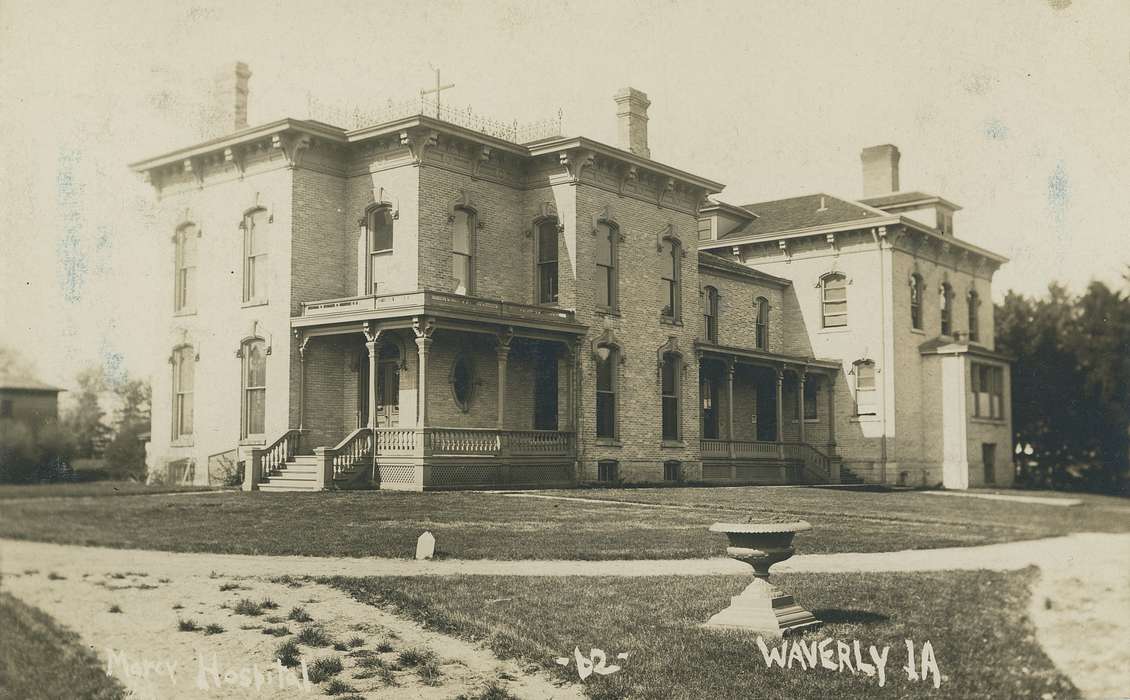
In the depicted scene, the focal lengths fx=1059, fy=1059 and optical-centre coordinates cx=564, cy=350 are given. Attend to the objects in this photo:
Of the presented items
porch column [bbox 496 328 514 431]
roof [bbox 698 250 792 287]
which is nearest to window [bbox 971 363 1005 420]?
porch column [bbox 496 328 514 431]

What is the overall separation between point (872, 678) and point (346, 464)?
513 inches

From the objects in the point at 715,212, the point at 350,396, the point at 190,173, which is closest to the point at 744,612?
the point at 190,173

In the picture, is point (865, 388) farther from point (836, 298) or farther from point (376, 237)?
point (376, 237)

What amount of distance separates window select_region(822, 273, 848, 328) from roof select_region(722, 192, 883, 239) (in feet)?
2.96

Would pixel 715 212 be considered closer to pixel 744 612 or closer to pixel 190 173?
pixel 190 173

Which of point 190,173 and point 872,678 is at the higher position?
point 190,173

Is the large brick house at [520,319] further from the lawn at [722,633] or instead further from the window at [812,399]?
the lawn at [722,633]

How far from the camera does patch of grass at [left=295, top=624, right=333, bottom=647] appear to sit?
27.2 feet

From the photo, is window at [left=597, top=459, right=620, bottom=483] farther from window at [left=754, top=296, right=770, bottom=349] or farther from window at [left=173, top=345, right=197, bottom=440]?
window at [left=173, top=345, right=197, bottom=440]

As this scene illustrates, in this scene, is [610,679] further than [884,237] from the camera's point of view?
No

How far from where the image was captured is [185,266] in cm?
1309

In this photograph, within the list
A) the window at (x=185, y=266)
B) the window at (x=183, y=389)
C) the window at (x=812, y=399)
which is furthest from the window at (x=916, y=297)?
the window at (x=812, y=399)

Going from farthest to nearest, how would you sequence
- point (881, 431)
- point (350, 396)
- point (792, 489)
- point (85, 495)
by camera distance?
point (350, 396)
point (792, 489)
point (881, 431)
point (85, 495)

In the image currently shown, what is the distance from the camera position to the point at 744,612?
8688 mm
